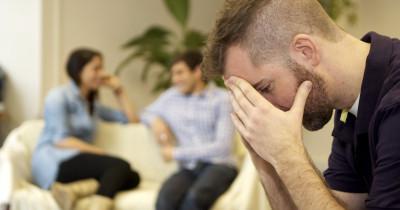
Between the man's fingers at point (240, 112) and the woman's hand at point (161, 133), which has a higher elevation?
the man's fingers at point (240, 112)

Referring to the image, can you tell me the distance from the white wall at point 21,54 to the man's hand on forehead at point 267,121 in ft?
10.6

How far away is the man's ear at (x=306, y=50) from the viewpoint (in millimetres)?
1114

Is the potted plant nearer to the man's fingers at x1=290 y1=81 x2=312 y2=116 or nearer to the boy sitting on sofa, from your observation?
the boy sitting on sofa

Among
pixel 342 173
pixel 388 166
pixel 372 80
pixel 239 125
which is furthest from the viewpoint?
pixel 342 173

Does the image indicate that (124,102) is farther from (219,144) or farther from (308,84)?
(308,84)

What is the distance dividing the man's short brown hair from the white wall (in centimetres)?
318

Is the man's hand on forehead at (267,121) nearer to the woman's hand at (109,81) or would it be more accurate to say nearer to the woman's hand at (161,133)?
the woman's hand at (161,133)

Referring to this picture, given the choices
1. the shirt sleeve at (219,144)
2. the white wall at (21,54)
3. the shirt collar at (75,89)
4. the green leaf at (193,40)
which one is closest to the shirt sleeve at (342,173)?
the shirt sleeve at (219,144)

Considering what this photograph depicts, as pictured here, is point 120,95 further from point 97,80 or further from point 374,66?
point 374,66

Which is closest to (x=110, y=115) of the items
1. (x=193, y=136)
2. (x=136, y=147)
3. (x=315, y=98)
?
(x=136, y=147)

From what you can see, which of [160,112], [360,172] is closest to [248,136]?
[360,172]

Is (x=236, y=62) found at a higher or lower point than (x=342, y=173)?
higher

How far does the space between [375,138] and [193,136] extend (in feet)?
6.59

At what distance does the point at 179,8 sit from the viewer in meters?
4.14
